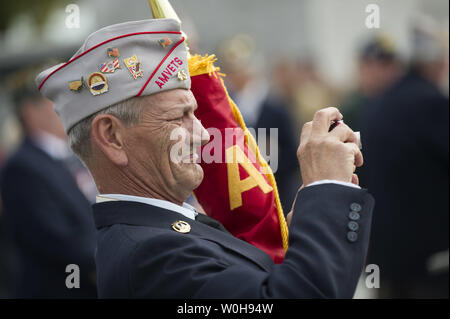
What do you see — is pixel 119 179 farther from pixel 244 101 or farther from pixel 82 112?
pixel 244 101

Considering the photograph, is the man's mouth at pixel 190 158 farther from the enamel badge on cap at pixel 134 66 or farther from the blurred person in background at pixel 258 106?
the blurred person in background at pixel 258 106

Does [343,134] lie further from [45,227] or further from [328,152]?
[45,227]

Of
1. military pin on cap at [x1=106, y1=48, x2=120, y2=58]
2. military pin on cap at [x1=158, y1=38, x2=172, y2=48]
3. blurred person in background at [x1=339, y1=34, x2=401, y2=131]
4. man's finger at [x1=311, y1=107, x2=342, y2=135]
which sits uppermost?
military pin on cap at [x1=158, y1=38, x2=172, y2=48]

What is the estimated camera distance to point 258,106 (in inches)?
253

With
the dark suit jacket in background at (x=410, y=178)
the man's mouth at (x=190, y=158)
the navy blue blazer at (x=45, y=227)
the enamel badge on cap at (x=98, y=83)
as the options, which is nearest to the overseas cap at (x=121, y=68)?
the enamel badge on cap at (x=98, y=83)

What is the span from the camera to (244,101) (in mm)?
6551

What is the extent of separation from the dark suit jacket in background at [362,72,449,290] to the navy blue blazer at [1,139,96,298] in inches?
82.5

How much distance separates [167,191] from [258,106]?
4.49m

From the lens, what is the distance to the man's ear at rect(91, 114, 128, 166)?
1931 mm

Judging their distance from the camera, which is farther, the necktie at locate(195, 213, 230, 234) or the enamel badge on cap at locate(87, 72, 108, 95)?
the necktie at locate(195, 213, 230, 234)

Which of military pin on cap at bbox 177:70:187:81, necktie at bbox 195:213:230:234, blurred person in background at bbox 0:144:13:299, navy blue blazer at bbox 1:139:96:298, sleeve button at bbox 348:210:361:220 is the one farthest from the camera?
blurred person in background at bbox 0:144:13:299

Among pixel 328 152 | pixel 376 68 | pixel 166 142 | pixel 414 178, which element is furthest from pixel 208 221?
pixel 376 68

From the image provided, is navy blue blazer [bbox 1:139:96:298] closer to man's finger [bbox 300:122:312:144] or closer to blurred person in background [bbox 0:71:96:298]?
blurred person in background [bbox 0:71:96:298]

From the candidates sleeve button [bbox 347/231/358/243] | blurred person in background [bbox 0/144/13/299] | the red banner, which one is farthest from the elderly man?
blurred person in background [bbox 0/144/13/299]
